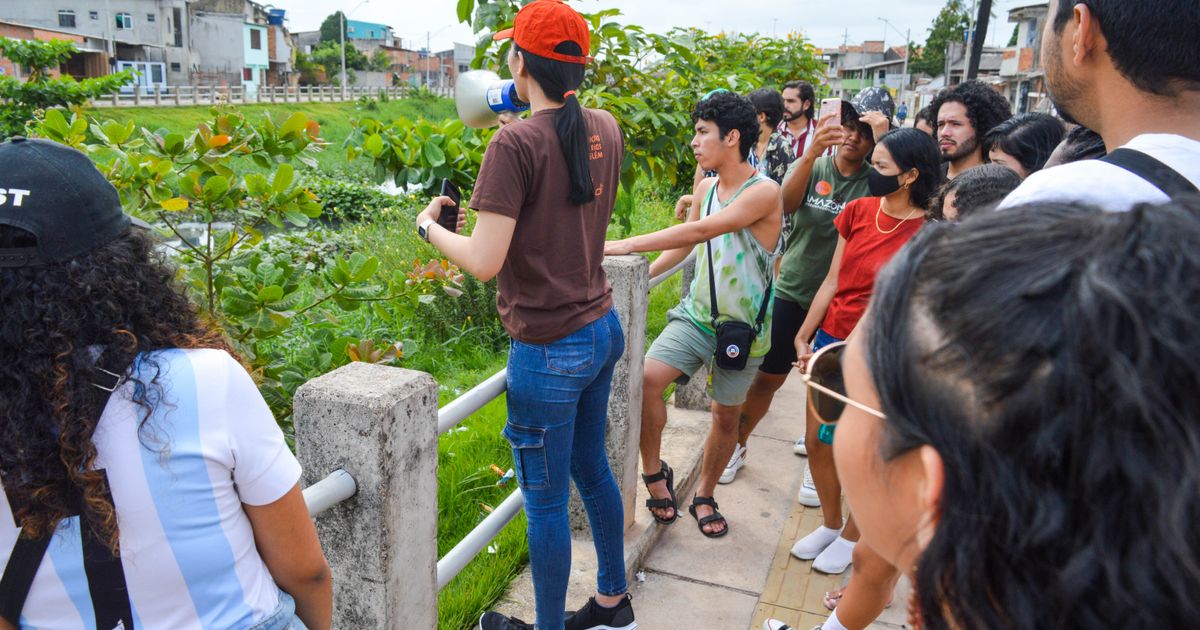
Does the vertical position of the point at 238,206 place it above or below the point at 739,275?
above

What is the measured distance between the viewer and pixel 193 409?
129 cm

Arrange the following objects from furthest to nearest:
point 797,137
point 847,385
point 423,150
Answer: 1. point 797,137
2. point 423,150
3. point 847,385

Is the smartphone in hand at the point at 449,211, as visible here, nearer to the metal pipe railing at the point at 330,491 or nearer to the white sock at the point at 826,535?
the metal pipe railing at the point at 330,491

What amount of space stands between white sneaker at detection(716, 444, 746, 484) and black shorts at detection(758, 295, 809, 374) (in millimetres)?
552

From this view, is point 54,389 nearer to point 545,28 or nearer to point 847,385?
point 847,385

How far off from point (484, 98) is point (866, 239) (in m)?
1.49

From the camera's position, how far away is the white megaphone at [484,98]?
2760mm

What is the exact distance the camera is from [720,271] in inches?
135

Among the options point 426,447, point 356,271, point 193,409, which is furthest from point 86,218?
point 356,271

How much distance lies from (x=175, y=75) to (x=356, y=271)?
61.9 meters

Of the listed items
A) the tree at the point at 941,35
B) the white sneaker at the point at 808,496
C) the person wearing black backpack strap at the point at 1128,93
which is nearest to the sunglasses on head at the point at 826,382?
the person wearing black backpack strap at the point at 1128,93

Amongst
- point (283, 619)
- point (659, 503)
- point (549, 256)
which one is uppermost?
point (549, 256)

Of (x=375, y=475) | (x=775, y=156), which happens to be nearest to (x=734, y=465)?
(x=775, y=156)

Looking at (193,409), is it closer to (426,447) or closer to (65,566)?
(65,566)
